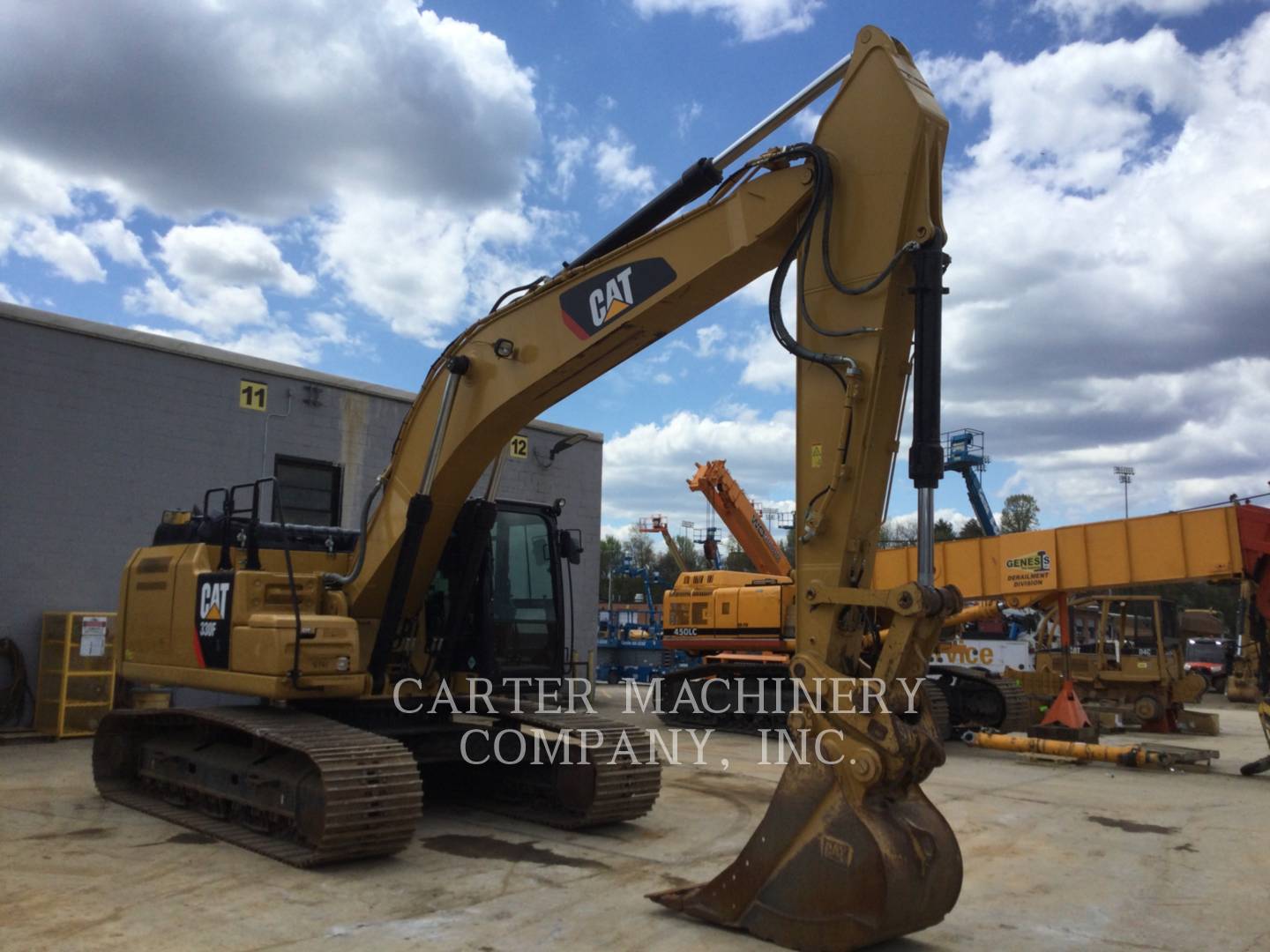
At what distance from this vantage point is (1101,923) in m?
5.61

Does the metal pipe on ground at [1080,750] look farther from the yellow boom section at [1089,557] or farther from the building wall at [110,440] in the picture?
the building wall at [110,440]

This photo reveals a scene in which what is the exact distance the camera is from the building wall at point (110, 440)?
493 inches

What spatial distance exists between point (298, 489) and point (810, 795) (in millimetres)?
11843

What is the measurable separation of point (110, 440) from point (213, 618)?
6.76 metres

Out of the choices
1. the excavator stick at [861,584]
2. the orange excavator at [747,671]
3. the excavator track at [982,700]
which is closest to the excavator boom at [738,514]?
the orange excavator at [747,671]

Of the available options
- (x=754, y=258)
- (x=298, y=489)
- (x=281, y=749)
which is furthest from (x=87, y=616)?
(x=754, y=258)

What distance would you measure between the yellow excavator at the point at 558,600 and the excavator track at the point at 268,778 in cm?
2

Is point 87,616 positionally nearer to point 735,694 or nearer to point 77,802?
point 77,802

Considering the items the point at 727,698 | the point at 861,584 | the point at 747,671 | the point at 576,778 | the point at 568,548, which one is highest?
the point at 568,548

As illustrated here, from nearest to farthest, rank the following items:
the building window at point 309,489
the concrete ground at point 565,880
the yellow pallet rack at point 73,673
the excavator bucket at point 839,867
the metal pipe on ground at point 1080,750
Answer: the excavator bucket at point 839,867, the concrete ground at point 565,880, the metal pipe on ground at point 1080,750, the yellow pallet rack at point 73,673, the building window at point 309,489

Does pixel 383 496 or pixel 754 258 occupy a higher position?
pixel 754 258

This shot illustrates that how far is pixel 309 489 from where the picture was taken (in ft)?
50.2

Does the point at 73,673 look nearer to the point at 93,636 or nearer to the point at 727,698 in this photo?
the point at 93,636

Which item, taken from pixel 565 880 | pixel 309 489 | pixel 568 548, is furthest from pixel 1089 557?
pixel 309 489
